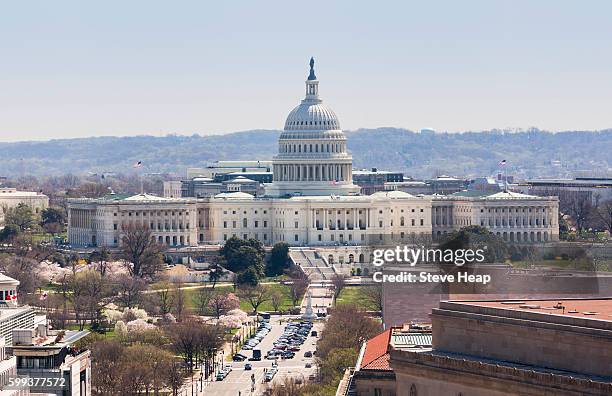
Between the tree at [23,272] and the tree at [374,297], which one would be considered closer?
the tree at [374,297]

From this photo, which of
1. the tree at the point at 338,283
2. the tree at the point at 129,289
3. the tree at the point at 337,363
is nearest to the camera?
the tree at the point at 337,363

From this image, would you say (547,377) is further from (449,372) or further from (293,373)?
(293,373)

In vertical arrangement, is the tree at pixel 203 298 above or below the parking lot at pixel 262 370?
below

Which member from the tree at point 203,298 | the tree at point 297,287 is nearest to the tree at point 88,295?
the tree at point 203,298

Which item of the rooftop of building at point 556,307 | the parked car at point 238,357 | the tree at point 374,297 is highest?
the rooftop of building at point 556,307

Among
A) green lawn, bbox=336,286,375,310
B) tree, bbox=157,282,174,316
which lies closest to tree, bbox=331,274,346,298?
green lawn, bbox=336,286,375,310

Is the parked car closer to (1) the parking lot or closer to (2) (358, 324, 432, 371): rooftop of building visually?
(1) the parking lot

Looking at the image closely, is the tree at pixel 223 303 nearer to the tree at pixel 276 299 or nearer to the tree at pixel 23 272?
the tree at pixel 276 299

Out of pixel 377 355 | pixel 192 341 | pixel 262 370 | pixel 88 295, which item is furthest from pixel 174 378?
pixel 88 295
